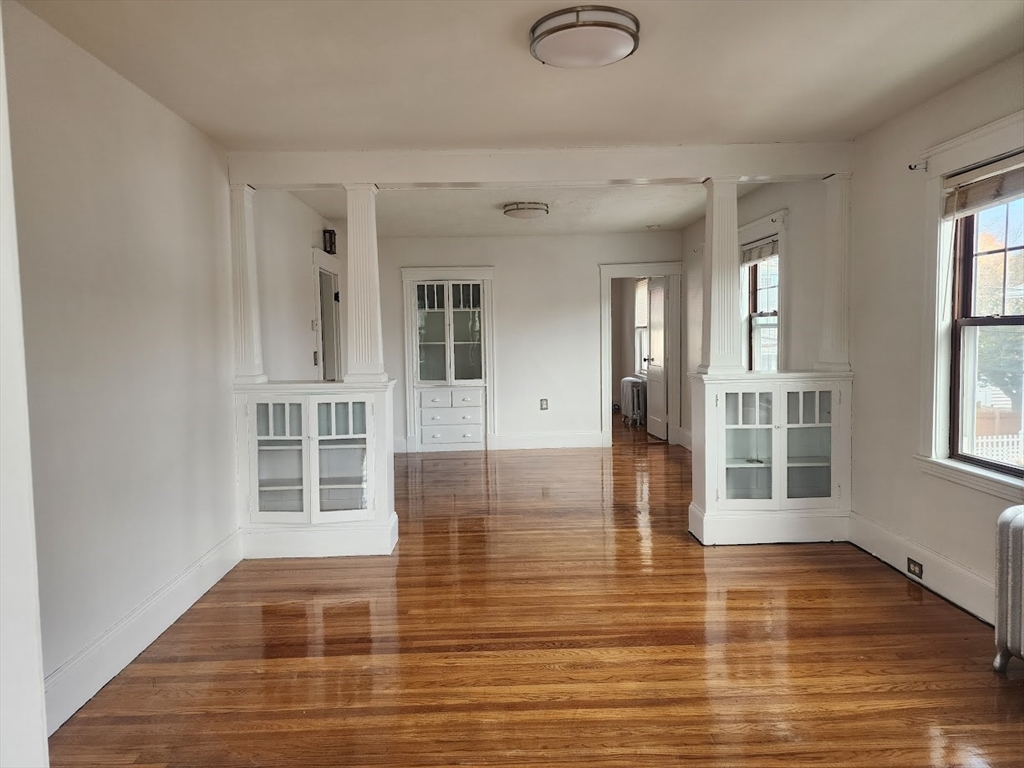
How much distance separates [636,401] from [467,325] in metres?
3.18

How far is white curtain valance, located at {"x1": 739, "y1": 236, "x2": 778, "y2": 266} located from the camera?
209 inches

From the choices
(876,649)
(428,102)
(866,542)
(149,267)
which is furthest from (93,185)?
(866,542)

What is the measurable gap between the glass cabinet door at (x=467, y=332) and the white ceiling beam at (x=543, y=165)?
363 centimetres

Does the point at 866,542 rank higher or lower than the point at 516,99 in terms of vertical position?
lower

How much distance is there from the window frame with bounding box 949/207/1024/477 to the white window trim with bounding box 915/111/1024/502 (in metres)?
0.02

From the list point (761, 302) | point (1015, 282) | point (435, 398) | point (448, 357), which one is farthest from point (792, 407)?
point (435, 398)

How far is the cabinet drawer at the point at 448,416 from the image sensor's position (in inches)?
310

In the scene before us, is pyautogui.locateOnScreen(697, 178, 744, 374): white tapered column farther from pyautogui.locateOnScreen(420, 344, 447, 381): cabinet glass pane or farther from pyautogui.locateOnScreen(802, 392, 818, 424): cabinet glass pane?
pyautogui.locateOnScreen(420, 344, 447, 381): cabinet glass pane

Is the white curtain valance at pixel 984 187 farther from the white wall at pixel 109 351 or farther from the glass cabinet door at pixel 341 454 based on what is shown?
the white wall at pixel 109 351

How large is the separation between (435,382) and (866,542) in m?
4.96

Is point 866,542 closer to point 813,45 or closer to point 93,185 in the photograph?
point 813,45

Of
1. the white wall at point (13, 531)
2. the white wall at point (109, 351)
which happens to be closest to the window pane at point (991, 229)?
the white wall at point (13, 531)

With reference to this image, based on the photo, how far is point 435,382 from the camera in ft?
25.7

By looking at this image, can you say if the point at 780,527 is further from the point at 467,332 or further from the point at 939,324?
the point at 467,332
